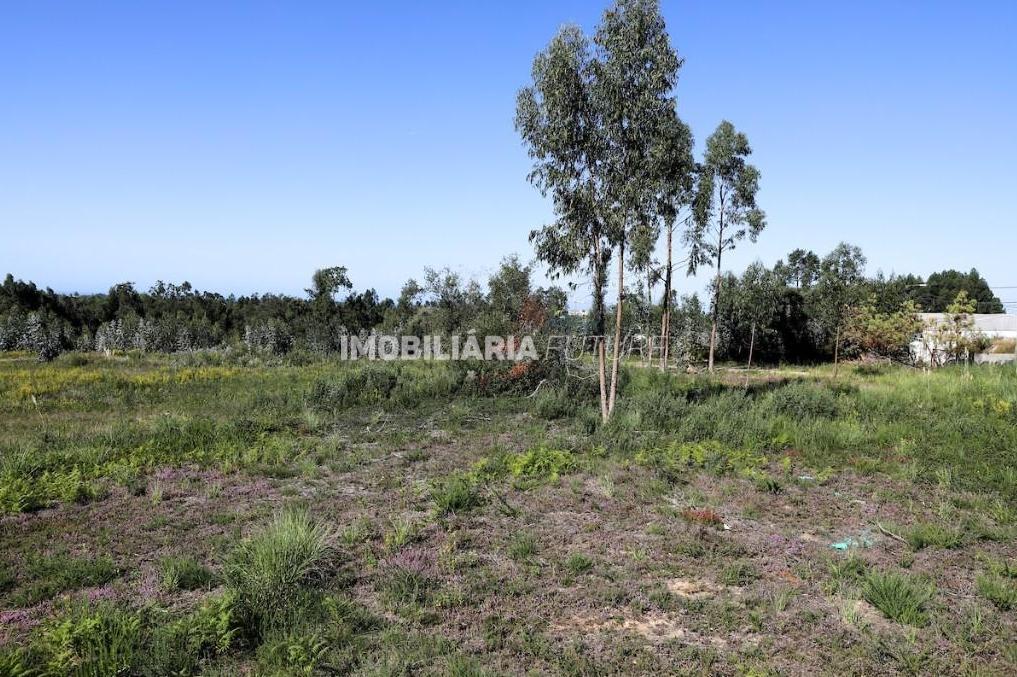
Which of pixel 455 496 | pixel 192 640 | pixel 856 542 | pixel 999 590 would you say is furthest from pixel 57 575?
pixel 999 590

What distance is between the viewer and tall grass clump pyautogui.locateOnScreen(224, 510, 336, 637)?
13.6 feet

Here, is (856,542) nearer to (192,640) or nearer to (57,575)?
(192,640)

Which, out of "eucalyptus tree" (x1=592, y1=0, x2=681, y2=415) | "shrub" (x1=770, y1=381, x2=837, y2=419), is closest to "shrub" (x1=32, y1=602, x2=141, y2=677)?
"eucalyptus tree" (x1=592, y1=0, x2=681, y2=415)

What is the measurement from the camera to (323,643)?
3.83m

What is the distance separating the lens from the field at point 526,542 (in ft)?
12.5

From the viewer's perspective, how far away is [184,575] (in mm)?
4738

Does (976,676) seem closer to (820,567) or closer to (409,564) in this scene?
(820,567)

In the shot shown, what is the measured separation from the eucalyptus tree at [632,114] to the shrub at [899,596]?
608 centimetres

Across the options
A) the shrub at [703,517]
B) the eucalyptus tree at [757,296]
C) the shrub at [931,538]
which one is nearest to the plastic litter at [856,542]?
the shrub at [931,538]

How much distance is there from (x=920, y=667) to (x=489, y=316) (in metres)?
15.6

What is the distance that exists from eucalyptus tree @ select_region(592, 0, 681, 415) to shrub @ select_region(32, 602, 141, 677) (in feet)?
26.6

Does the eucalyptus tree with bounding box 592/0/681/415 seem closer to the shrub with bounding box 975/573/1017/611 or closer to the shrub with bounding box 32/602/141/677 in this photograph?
the shrub with bounding box 975/573/1017/611

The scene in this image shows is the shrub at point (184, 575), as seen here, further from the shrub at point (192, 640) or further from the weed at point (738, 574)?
the weed at point (738, 574)

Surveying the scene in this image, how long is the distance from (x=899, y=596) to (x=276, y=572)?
15.9ft
